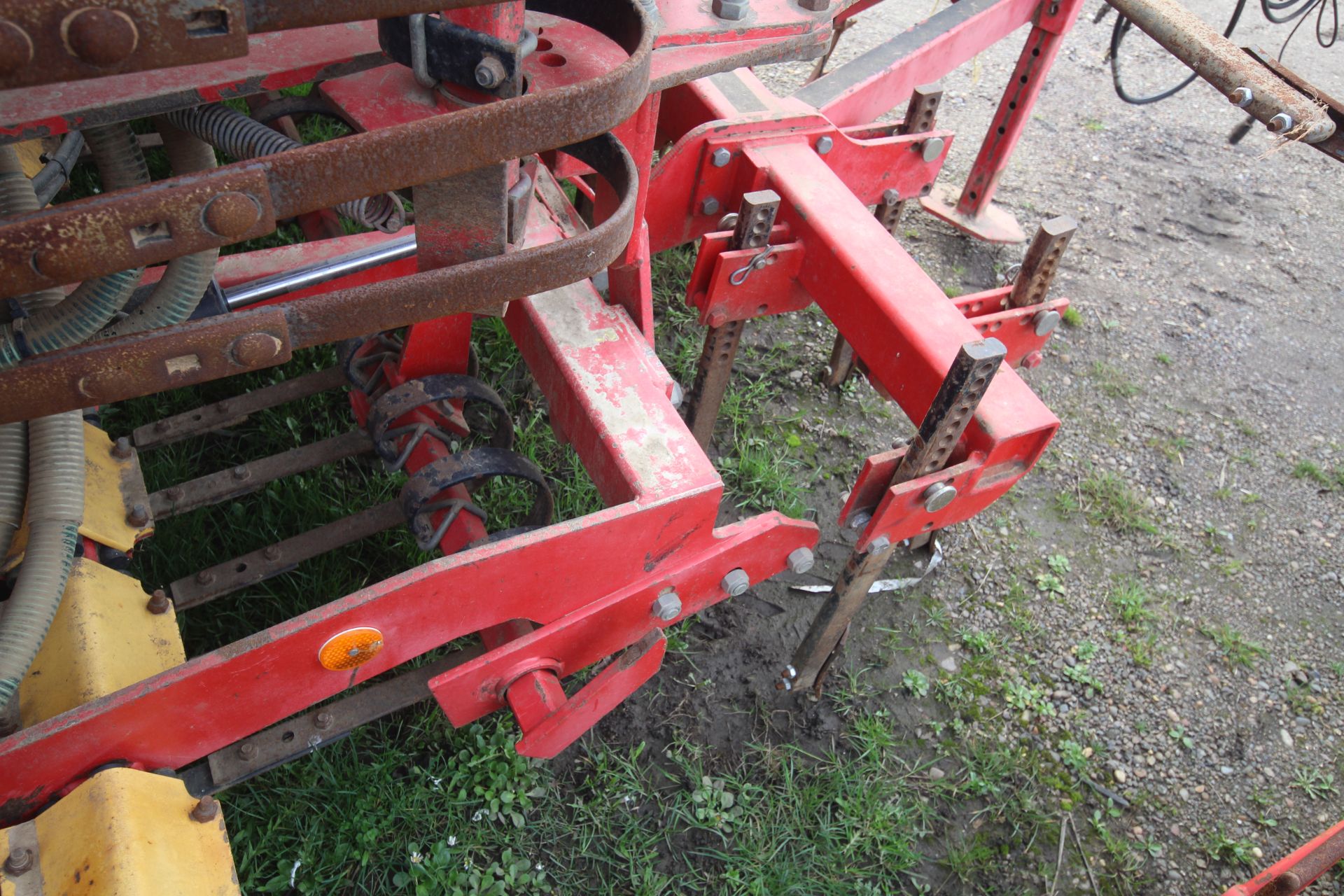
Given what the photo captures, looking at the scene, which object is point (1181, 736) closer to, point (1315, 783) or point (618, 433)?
point (1315, 783)

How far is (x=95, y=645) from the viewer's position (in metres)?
1.60

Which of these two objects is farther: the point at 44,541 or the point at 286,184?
the point at 44,541

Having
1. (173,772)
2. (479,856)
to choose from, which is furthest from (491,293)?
(479,856)

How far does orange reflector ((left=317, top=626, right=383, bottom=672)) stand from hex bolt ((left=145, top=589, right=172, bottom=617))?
1.30 feet

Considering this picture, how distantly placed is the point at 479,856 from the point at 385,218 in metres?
1.50

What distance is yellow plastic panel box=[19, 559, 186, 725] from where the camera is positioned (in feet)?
5.12

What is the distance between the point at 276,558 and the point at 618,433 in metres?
1.07

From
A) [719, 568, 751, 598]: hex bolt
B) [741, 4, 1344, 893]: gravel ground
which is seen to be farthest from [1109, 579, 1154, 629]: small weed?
[719, 568, 751, 598]: hex bolt

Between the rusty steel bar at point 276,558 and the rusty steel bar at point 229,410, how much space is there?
1.42 ft

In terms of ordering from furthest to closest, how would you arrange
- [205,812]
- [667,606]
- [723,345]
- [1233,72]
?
[723,345] → [1233,72] → [667,606] → [205,812]

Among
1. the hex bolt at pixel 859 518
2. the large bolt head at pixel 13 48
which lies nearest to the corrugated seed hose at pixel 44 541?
the large bolt head at pixel 13 48

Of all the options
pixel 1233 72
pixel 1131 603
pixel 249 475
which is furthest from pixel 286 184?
pixel 1131 603

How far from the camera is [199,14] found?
881 mm

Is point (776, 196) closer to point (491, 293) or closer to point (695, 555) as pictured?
point (695, 555)
